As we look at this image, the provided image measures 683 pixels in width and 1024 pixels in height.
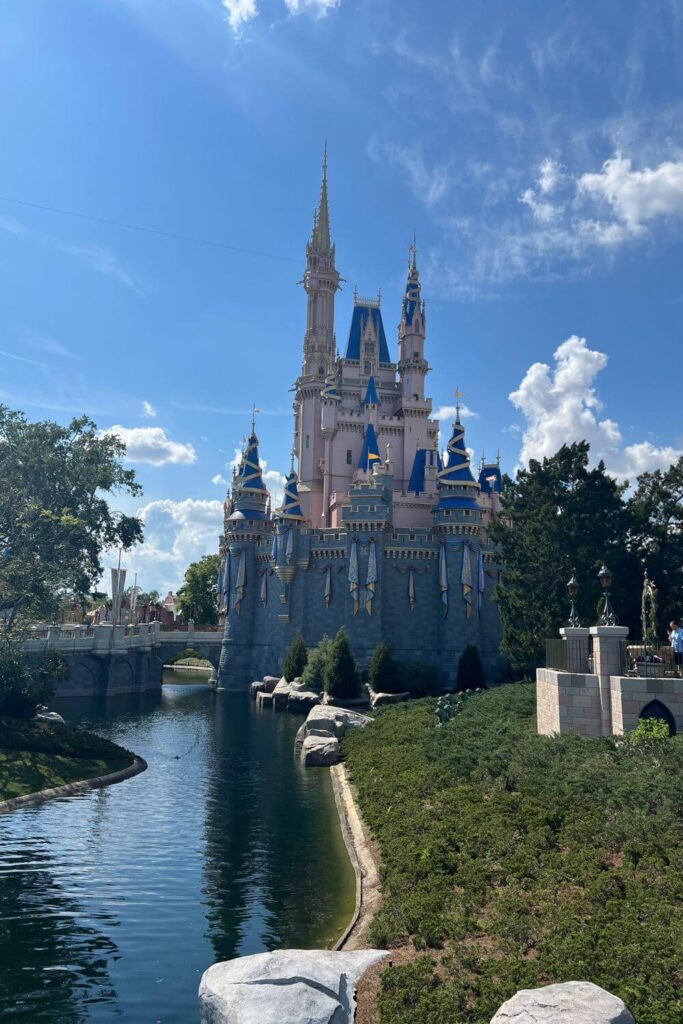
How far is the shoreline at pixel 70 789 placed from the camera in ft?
74.1

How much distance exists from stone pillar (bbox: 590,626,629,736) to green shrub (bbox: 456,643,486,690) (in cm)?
2777

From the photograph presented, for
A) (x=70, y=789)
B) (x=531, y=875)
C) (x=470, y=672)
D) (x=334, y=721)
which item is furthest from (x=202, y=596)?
(x=531, y=875)

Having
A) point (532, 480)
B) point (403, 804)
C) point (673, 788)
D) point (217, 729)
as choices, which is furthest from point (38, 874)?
point (532, 480)

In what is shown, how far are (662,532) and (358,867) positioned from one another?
25.6 metres

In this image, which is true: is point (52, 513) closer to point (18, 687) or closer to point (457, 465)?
point (18, 687)

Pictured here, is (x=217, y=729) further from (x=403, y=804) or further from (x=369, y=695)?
(x=403, y=804)

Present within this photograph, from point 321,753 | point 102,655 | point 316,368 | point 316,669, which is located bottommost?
point 321,753

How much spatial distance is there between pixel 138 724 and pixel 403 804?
88.6 ft

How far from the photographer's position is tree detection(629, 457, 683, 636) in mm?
35906

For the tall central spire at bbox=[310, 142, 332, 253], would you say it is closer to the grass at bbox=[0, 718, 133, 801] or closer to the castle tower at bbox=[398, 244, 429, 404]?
the castle tower at bbox=[398, 244, 429, 404]

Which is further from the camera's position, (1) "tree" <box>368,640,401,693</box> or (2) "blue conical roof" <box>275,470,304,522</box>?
(2) "blue conical roof" <box>275,470,304,522</box>

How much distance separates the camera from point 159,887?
16922 millimetres

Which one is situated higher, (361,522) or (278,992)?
(361,522)

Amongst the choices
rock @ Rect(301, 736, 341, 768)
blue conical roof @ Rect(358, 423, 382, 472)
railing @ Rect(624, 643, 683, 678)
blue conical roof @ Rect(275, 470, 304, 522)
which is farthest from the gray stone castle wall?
railing @ Rect(624, 643, 683, 678)
